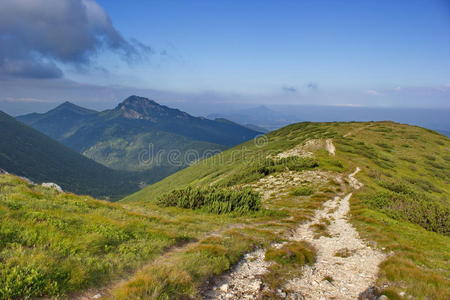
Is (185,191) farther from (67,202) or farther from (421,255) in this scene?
(421,255)

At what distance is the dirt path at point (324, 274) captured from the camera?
8133 millimetres

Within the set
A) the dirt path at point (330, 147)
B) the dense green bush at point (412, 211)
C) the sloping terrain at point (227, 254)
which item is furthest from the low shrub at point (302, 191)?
the dirt path at point (330, 147)

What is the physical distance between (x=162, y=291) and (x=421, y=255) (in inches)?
557

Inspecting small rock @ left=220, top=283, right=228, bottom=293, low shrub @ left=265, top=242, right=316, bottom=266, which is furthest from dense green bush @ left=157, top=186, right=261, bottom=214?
small rock @ left=220, top=283, right=228, bottom=293

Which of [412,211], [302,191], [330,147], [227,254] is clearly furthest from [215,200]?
[330,147]

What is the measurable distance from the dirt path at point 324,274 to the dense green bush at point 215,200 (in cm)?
809

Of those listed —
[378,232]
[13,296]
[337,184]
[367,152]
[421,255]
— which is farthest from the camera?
[367,152]

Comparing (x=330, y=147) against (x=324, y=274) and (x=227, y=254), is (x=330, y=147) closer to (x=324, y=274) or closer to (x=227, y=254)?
(x=324, y=274)

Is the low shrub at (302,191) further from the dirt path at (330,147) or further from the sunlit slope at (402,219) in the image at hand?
the dirt path at (330,147)

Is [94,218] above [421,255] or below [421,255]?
above

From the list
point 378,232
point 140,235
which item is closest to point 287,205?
point 378,232

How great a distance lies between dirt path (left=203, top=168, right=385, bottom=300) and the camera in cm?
813

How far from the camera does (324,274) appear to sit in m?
10.4

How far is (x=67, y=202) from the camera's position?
15.2 metres
